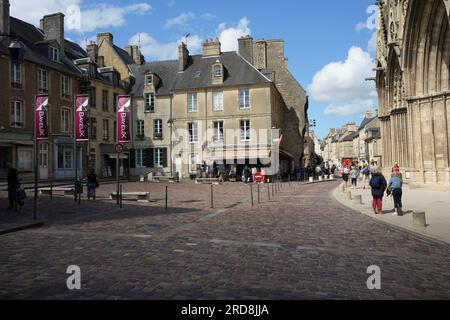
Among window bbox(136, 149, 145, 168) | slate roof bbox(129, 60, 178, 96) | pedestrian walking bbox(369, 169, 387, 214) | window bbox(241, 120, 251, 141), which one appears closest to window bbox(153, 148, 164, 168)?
window bbox(136, 149, 145, 168)

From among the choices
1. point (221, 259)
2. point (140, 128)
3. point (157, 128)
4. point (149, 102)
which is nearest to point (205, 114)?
point (157, 128)

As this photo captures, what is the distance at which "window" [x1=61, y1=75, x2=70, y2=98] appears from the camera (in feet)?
98.4

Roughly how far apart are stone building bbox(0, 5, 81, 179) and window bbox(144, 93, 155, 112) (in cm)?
716

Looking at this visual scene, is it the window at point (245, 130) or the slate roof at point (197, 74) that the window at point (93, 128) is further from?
the window at point (245, 130)

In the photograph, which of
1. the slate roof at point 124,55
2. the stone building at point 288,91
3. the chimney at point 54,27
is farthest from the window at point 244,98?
the chimney at point 54,27

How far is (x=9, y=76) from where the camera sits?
25312mm

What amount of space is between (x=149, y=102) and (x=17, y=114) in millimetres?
13232

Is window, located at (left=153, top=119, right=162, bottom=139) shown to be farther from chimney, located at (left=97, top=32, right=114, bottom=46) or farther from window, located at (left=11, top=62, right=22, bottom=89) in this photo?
window, located at (left=11, top=62, right=22, bottom=89)
